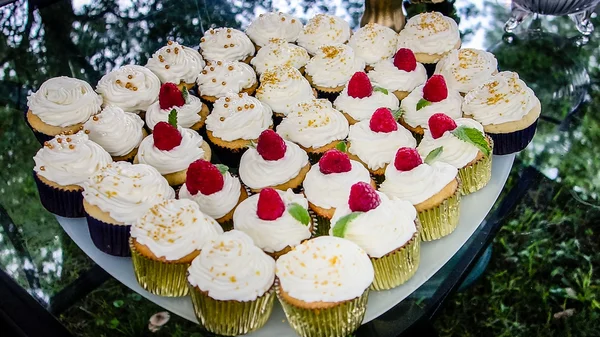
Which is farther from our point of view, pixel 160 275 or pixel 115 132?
pixel 115 132

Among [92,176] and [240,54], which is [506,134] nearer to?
[240,54]

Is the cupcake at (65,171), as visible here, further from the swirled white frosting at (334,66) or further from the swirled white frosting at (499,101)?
the swirled white frosting at (499,101)

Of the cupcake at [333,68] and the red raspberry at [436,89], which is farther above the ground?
the red raspberry at [436,89]

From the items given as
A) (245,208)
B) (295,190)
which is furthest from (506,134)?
(245,208)

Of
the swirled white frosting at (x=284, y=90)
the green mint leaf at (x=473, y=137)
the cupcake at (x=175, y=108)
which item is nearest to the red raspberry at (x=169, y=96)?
the cupcake at (x=175, y=108)

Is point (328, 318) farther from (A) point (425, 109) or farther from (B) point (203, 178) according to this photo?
(A) point (425, 109)

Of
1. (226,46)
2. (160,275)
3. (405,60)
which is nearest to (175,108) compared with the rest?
(226,46)
